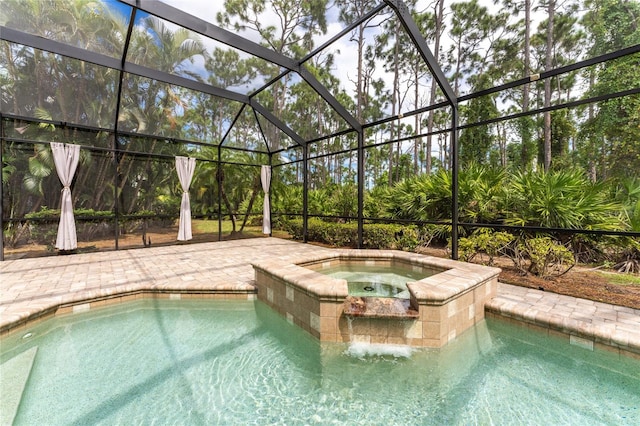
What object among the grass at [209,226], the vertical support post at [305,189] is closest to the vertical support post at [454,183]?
the vertical support post at [305,189]

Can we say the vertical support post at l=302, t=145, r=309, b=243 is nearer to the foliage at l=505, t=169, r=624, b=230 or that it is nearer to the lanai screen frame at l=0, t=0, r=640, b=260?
the lanai screen frame at l=0, t=0, r=640, b=260

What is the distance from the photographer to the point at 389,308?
→ 2.57 m

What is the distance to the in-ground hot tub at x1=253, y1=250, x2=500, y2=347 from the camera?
246cm

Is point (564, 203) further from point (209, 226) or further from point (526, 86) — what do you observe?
point (526, 86)

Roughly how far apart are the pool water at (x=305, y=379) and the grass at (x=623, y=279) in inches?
88.1

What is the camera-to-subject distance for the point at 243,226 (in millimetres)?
9320

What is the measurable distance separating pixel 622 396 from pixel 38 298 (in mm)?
5892

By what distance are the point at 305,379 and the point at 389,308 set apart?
3.36 feet

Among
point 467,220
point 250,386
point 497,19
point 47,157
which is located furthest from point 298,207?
point 497,19

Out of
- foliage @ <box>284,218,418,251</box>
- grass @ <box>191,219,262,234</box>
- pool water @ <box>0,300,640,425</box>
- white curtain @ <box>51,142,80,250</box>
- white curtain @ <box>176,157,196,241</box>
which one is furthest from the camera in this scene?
grass @ <box>191,219,262,234</box>

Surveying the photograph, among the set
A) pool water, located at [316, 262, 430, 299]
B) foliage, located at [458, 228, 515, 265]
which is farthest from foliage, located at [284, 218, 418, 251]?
pool water, located at [316, 262, 430, 299]

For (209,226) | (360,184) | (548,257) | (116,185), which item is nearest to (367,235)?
(360,184)

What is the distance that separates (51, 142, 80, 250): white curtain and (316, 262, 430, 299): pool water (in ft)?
18.3

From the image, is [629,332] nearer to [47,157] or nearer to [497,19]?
[47,157]
